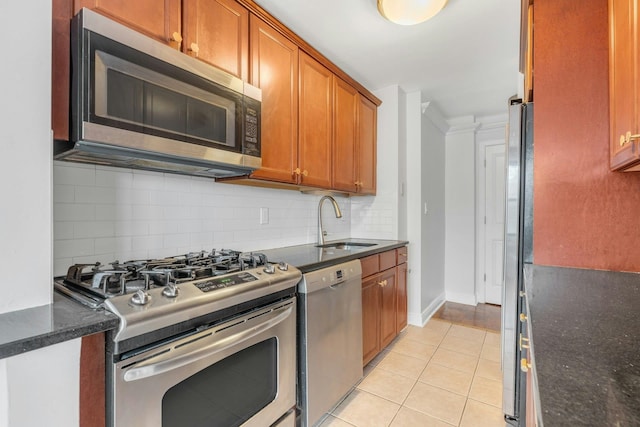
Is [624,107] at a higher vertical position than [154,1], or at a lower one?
lower

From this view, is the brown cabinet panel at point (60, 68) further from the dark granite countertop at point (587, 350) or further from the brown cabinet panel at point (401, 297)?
the brown cabinet panel at point (401, 297)

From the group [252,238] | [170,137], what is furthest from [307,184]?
[170,137]

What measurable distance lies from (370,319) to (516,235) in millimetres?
1091

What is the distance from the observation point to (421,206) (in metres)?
3.05

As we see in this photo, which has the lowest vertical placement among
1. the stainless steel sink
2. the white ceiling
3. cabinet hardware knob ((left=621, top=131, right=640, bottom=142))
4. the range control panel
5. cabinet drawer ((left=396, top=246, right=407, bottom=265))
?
cabinet drawer ((left=396, top=246, right=407, bottom=265))

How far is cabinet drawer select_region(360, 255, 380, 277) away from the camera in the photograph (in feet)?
6.72

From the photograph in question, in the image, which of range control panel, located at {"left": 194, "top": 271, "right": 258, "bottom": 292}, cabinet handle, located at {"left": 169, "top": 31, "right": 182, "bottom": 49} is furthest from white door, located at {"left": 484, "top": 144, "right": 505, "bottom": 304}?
cabinet handle, located at {"left": 169, "top": 31, "right": 182, "bottom": 49}

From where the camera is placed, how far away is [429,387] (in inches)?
77.7

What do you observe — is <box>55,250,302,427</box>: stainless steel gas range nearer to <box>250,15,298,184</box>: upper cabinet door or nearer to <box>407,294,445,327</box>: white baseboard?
<box>250,15,298,184</box>: upper cabinet door

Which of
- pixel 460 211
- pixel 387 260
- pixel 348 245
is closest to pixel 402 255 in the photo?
pixel 387 260

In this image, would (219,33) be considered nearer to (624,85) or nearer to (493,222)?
(624,85)

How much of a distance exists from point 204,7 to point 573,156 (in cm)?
184

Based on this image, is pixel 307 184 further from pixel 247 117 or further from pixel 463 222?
pixel 463 222

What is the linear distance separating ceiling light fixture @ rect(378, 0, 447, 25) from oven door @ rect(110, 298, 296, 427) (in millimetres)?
1608
